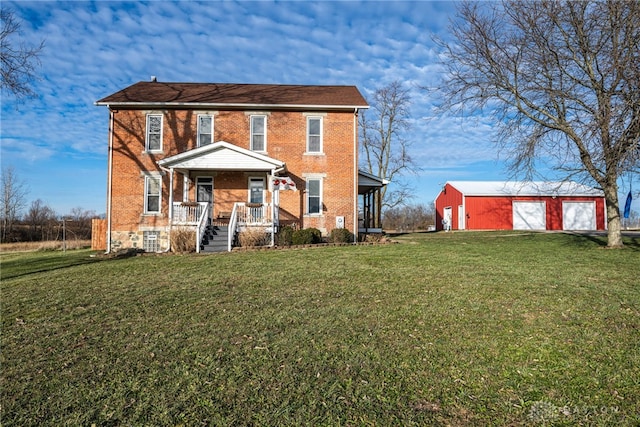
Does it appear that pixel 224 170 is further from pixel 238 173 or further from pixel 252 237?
pixel 252 237

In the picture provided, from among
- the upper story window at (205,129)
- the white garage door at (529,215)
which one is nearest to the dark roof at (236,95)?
the upper story window at (205,129)

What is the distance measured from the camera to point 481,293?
6.13 metres

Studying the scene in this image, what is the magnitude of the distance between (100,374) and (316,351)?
209cm

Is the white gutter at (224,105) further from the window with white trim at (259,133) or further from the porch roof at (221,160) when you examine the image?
the porch roof at (221,160)

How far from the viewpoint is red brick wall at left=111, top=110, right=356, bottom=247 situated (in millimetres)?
16375

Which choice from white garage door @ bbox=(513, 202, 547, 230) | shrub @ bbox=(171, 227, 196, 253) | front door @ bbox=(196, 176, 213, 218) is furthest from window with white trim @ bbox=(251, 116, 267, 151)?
white garage door @ bbox=(513, 202, 547, 230)

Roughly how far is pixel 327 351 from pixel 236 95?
630 inches

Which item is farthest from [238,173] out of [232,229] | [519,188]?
[519,188]

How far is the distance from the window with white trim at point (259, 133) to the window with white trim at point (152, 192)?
4.53 metres

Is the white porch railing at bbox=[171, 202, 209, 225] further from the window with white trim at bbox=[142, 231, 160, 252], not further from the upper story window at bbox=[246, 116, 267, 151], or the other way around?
the upper story window at bbox=[246, 116, 267, 151]

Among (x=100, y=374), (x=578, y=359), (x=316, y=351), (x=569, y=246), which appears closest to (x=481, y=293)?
(x=578, y=359)

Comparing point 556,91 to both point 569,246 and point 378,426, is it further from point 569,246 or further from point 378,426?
point 378,426

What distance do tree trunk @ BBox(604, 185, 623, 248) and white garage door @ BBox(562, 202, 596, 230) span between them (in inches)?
628

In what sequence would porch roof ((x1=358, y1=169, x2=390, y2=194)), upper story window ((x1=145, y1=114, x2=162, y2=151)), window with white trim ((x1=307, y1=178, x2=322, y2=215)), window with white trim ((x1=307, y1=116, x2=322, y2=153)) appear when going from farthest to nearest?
1. porch roof ((x1=358, y1=169, x2=390, y2=194))
2. window with white trim ((x1=307, y1=116, x2=322, y2=153))
3. window with white trim ((x1=307, y1=178, x2=322, y2=215))
4. upper story window ((x1=145, y1=114, x2=162, y2=151))
